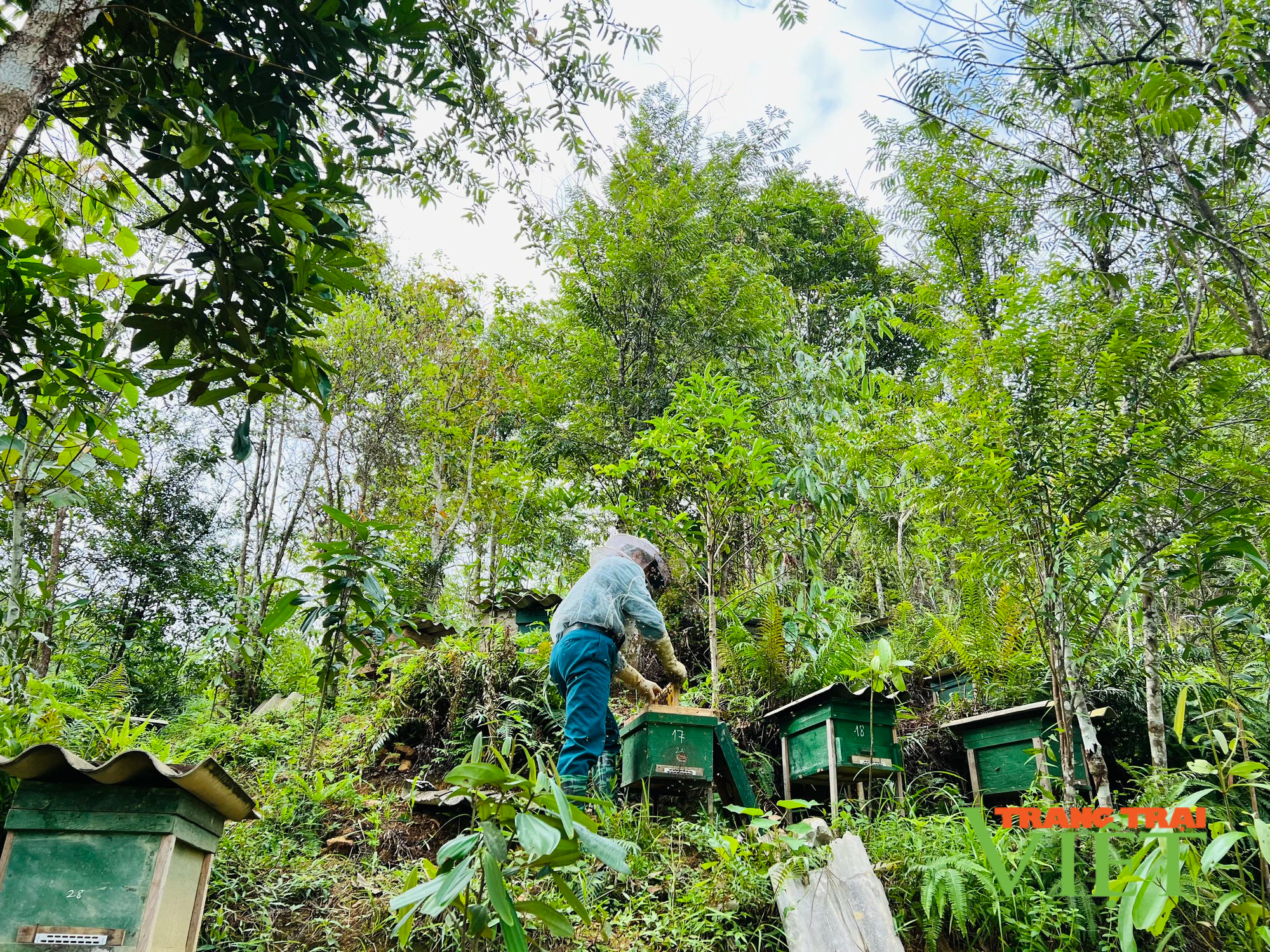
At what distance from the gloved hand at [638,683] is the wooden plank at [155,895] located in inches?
113

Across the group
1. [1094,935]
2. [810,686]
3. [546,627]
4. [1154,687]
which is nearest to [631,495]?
[546,627]

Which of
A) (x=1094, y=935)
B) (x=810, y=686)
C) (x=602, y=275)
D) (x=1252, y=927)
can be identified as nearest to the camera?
(x=1252, y=927)

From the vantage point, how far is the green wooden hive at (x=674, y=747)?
461 cm

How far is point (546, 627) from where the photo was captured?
22.1 feet

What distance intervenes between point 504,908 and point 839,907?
202cm

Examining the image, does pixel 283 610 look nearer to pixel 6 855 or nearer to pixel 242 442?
pixel 242 442

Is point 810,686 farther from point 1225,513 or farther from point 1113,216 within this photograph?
point 1113,216

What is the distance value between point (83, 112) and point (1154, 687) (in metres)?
5.88

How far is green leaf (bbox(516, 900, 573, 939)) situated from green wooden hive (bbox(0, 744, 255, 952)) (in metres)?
1.43

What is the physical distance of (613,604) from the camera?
4.81 meters

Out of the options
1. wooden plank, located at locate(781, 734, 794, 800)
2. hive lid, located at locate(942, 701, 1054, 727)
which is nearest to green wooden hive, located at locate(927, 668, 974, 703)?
hive lid, located at locate(942, 701, 1054, 727)

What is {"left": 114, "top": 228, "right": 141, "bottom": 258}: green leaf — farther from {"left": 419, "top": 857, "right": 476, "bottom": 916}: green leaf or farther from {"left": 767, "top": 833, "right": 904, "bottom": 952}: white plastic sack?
{"left": 767, "top": 833, "right": 904, "bottom": 952}: white plastic sack

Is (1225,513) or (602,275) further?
(602,275)
